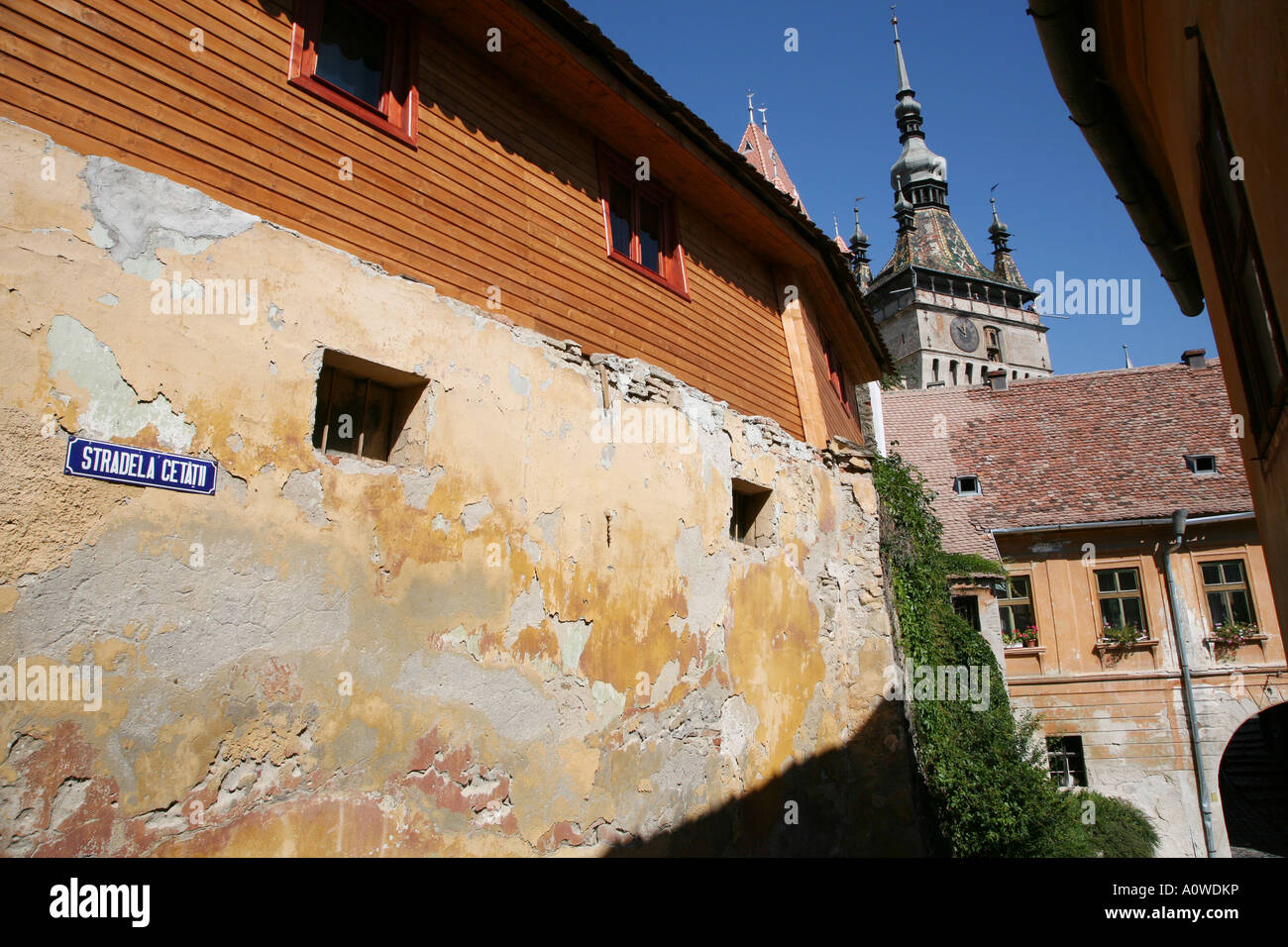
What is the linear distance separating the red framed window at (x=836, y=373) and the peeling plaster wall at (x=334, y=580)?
16.0 feet

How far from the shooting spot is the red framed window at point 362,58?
532cm

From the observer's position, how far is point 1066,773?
17469mm

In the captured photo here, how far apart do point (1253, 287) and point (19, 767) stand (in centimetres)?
639

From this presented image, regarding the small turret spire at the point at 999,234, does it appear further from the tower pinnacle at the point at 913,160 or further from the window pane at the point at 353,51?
the window pane at the point at 353,51

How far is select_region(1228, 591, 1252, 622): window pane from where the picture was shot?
56.8ft

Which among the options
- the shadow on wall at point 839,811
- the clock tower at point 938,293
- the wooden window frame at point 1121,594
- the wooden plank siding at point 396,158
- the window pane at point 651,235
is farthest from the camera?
the clock tower at point 938,293

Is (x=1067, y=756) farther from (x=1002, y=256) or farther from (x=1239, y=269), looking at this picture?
(x=1002, y=256)

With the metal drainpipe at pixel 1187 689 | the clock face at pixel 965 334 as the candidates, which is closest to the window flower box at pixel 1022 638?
the metal drainpipe at pixel 1187 689

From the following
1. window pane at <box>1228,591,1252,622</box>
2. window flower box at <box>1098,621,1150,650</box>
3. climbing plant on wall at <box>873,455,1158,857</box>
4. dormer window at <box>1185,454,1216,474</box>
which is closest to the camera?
climbing plant on wall at <box>873,455,1158,857</box>

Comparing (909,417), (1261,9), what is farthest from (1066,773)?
(1261,9)

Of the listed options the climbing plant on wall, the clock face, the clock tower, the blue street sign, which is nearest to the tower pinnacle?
the clock tower

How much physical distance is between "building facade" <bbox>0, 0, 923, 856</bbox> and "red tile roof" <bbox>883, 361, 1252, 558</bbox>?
12433 millimetres

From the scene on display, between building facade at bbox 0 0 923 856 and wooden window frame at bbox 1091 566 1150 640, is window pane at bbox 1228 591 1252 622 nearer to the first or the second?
wooden window frame at bbox 1091 566 1150 640
